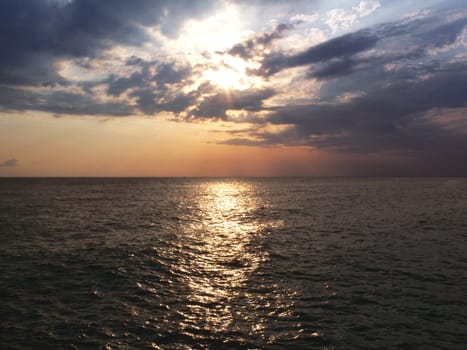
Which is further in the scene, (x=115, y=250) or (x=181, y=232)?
(x=181, y=232)

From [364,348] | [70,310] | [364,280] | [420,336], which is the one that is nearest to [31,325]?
[70,310]

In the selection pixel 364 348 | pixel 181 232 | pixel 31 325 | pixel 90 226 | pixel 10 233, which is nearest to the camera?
pixel 364 348

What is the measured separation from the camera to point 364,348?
40.8ft

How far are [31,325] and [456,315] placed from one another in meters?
20.0

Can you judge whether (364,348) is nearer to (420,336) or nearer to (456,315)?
(420,336)

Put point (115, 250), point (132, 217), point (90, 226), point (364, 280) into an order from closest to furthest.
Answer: point (364, 280) → point (115, 250) → point (90, 226) → point (132, 217)

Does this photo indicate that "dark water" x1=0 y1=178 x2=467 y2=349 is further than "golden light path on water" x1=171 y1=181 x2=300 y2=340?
No

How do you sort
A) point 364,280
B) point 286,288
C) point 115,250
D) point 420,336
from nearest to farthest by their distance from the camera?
point 420,336
point 286,288
point 364,280
point 115,250

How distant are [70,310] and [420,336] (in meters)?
16.3

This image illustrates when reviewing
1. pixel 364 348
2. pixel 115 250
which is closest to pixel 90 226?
pixel 115 250

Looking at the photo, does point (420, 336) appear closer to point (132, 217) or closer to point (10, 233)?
point (10, 233)

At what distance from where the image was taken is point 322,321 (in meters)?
14.9

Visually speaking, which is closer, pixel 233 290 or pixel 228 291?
pixel 228 291

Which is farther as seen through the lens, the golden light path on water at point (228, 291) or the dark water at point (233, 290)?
the golden light path on water at point (228, 291)
